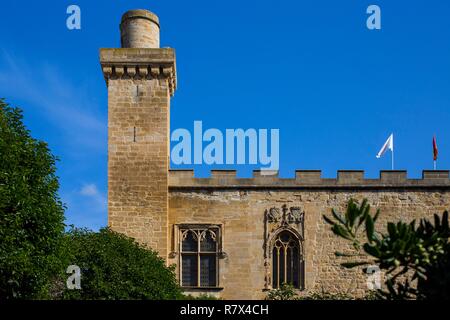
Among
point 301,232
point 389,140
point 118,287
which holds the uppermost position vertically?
point 389,140

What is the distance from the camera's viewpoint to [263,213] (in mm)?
30641

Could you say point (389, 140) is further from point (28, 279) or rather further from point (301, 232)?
point (28, 279)

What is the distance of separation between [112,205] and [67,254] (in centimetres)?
614

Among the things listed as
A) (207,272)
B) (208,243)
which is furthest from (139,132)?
(207,272)

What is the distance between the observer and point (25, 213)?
21.8 metres

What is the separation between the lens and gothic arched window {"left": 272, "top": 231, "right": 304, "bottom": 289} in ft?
99.9

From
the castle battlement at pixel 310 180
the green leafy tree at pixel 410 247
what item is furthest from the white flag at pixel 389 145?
the green leafy tree at pixel 410 247

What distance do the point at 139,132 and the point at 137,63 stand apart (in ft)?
8.80

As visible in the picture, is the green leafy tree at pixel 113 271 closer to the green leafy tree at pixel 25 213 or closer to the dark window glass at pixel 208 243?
the green leafy tree at pixel 25 213

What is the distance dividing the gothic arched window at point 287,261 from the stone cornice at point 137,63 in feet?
25.2

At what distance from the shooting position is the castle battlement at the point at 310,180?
3066cm
